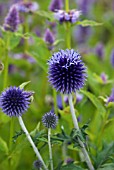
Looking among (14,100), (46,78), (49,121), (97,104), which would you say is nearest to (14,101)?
(14,100)

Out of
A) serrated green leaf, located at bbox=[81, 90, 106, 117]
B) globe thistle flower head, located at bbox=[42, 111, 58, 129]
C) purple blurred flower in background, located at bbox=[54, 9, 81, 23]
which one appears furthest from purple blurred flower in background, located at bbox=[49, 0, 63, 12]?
globe thistle flower head, located at bbox=[42, 111, 58, 129]

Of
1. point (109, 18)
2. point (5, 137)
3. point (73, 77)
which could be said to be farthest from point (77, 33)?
point (73, 77)

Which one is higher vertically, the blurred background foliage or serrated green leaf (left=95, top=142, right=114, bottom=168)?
the blurred background foliage

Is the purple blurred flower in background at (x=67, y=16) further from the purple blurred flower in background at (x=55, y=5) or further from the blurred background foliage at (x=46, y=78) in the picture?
the purple blurred flower in background at (x=55, y=5)

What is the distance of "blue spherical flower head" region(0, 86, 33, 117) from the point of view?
1.13 metres

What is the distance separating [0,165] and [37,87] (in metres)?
0.75

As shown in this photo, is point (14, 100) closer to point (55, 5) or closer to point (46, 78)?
point (55, 5)

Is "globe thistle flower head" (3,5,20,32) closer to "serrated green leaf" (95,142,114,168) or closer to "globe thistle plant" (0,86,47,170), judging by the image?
"globe thistle plant" (0,86,47,170)

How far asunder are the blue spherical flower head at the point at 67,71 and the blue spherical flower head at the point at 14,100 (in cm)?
9

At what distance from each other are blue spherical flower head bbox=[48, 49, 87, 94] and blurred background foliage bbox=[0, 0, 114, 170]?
121mm

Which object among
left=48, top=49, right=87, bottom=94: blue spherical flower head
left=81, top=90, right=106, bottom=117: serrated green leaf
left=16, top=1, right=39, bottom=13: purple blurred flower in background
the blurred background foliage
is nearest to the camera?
left=48, top=49, right=87, bottom=94: blue spherical flower head

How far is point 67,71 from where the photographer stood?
1.10m

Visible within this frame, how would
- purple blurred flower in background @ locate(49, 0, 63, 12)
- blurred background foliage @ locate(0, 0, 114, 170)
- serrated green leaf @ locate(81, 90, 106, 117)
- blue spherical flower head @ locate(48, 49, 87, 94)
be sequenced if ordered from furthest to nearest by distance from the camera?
purple blurred flower in background @ locate(49, 0, 63, 12) → blurred background foliage @ locate(0, 0, 114, 170) → serrated green leaf @ locate(81, 90, 106, 117) → blue spherical flower head @ locate(48, 49, 87, 94)

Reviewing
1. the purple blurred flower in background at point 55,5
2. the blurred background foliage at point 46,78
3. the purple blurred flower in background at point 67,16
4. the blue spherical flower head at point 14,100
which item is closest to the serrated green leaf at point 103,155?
the blurred background foliage at point 46,78
